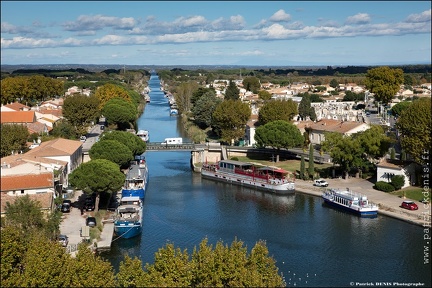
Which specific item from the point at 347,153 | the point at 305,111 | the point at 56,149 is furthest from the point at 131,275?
the point at 305,111

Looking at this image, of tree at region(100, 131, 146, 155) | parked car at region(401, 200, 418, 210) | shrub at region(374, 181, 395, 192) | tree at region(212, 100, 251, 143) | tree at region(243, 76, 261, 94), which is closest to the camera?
parked car at region(401, 200, 418, 210)

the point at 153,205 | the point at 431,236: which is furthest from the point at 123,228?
the point at 431,236

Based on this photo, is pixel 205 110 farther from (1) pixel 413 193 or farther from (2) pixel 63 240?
(2) pixel 63 240

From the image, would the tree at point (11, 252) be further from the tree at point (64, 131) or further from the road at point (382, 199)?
the tree at point (64, 131)

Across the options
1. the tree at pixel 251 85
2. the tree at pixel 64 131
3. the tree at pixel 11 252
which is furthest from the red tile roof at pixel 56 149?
the tree at pixel 251 85

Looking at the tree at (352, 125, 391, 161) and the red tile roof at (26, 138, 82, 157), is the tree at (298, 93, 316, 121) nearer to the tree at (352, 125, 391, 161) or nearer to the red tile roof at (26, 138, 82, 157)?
the tree at (352, 125, 391, 161)

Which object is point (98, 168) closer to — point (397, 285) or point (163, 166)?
point (397, 285)

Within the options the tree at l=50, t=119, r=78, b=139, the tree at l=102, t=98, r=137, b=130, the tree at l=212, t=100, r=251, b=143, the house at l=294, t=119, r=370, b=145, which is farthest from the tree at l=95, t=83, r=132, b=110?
the house at l=294, t=119, r=370, b=145
